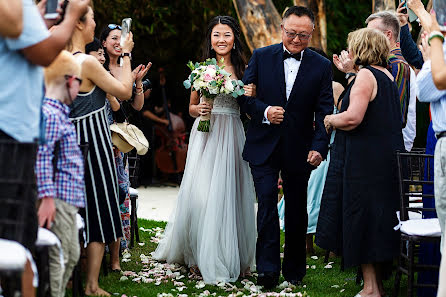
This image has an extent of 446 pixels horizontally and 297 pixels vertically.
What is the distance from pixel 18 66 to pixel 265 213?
9.01 ft

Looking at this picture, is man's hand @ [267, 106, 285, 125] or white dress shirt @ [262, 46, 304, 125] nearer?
man's hand @ [267, 106, 285, 125]

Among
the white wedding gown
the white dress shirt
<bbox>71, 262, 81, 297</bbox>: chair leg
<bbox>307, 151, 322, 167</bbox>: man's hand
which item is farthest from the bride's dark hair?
<bbox>71, 262, 81, 297</bbox>: chair leg

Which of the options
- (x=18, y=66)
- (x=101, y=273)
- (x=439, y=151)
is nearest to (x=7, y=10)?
(x=18, y=66)

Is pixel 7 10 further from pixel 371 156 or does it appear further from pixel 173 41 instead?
pixel 173 41

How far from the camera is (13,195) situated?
3.29 metres

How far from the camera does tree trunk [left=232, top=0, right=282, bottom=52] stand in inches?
423

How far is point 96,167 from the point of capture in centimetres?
516

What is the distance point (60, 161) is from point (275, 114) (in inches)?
83.4

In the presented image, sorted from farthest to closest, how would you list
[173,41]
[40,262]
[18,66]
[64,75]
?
[173,41]
[64,75]
[40,262]
[18,66]

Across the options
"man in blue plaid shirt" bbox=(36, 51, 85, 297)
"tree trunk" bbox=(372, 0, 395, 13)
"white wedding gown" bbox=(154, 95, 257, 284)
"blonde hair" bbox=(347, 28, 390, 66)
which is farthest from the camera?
"tree trunk" bbox=(372, 0, 395, 13)

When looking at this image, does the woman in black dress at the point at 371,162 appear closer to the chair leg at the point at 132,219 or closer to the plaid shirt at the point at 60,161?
the plaid shirt at the point at 60,161

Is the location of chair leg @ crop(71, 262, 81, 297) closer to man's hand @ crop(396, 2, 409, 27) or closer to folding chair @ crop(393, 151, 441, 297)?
folding chair @ crop(393, 151, 441, 297)

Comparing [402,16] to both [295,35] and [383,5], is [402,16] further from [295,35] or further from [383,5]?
[383,5]

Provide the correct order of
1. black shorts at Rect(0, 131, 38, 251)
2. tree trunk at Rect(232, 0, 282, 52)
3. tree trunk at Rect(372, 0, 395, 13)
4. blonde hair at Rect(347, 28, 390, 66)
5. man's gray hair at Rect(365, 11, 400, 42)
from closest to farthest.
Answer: black shorts at Rect(0, 131, 38, 251)
blonde hair at Rect(347, 28, 390, 66)
man's gray hair at Rect(365, 11, 400, 42)
tree trunk at Rect(372, 0, 395, 13)
tree trunk at Rect(232, 0, 282, 52)
